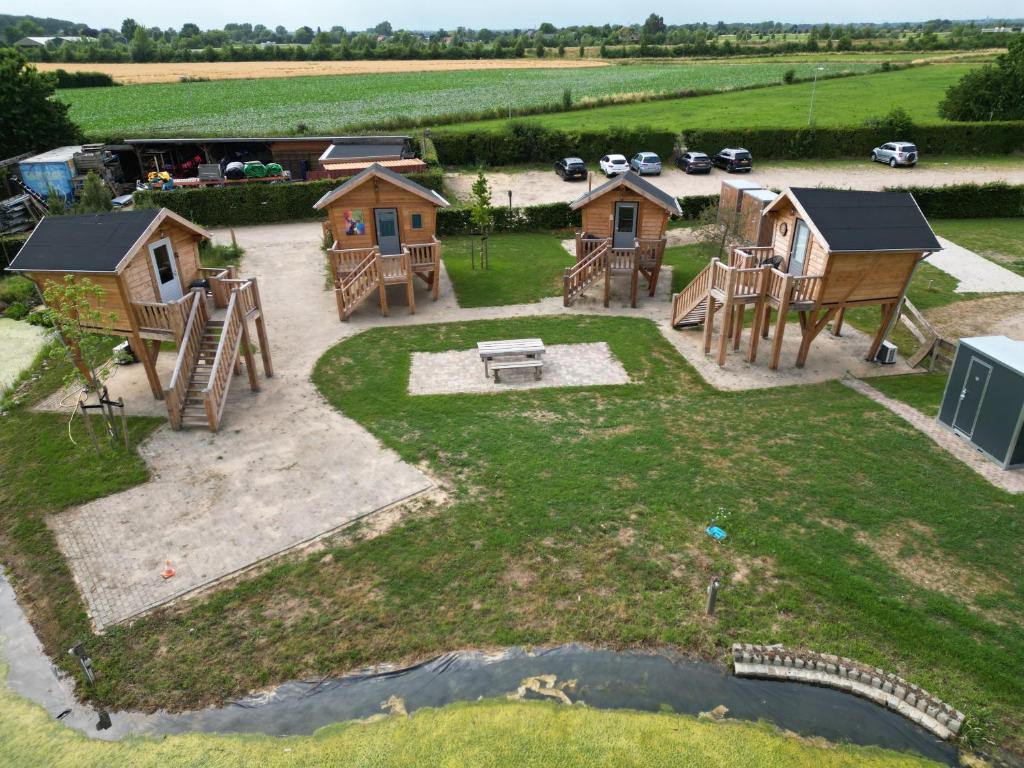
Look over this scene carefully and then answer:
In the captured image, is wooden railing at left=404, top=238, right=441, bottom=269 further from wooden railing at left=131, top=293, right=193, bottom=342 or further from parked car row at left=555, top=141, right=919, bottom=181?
parked car row at left=555, top=141, right=919, bottom=181

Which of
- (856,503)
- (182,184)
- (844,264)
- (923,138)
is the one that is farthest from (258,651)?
(923,138)

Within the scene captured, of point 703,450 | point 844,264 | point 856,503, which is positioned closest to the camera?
point 856,503

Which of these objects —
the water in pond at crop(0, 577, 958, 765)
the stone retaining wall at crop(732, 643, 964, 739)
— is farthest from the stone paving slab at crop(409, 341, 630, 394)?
the stone retaining wall at crop(732, 643, 964, 739)

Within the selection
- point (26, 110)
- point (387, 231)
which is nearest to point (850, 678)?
point (387, 231)

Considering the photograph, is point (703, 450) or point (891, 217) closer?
point (703, 450)

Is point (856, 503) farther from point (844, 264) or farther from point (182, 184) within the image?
point (182, 184)

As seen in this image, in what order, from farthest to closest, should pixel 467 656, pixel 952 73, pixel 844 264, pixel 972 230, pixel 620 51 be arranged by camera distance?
1. pixel 620 51
2. pixel 952 73
3. pixel 972 230
4. pixel 844 264
5. pixel 467 656
